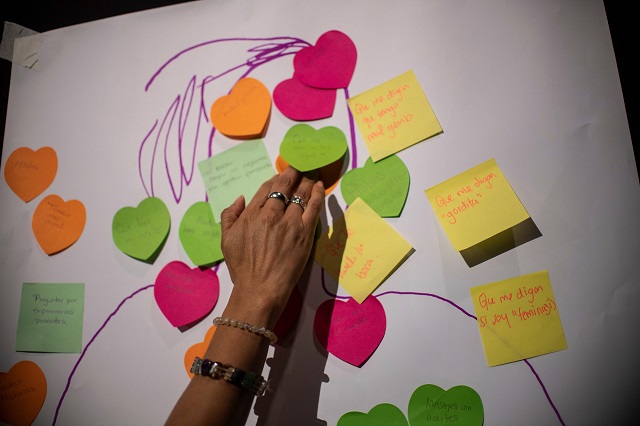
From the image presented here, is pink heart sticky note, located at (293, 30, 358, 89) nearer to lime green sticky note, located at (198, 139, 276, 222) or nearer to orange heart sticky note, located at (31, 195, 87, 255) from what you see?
lime green sticky note, located at (198, 139, 276, 222)

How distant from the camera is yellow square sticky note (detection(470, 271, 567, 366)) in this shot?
0.62 meters

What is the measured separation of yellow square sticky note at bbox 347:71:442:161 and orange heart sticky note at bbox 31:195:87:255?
604 millimetres

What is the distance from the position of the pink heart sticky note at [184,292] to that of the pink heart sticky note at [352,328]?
0.68 feet

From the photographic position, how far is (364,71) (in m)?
0.75

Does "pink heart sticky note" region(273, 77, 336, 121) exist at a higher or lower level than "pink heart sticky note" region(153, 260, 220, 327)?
higher

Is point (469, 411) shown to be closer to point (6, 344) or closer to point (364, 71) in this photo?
point (364, 71)

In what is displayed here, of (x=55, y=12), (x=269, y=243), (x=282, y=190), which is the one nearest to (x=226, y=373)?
(x=269, y=243)

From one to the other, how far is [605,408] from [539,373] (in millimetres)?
98

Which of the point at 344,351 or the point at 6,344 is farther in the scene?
the point at 6,344

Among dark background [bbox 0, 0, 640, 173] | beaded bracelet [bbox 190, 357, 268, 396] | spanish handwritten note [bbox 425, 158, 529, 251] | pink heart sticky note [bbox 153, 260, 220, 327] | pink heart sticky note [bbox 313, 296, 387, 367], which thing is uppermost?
dark background [bbox 0, 0, 640, 173]

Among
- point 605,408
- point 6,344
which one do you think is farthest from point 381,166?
point 6,344

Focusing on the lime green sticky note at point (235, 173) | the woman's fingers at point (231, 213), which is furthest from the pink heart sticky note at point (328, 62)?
the woman's fingers at point (231, 213)

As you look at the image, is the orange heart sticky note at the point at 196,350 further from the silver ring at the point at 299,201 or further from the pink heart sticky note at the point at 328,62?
the pink heart sticky note at the point at 328,62

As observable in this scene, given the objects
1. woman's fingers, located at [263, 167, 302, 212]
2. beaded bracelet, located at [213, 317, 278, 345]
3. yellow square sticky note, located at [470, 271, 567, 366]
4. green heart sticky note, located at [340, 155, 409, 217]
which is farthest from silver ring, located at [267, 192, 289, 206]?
yellow square sticky note, located at [470, 271, 567, 366]
